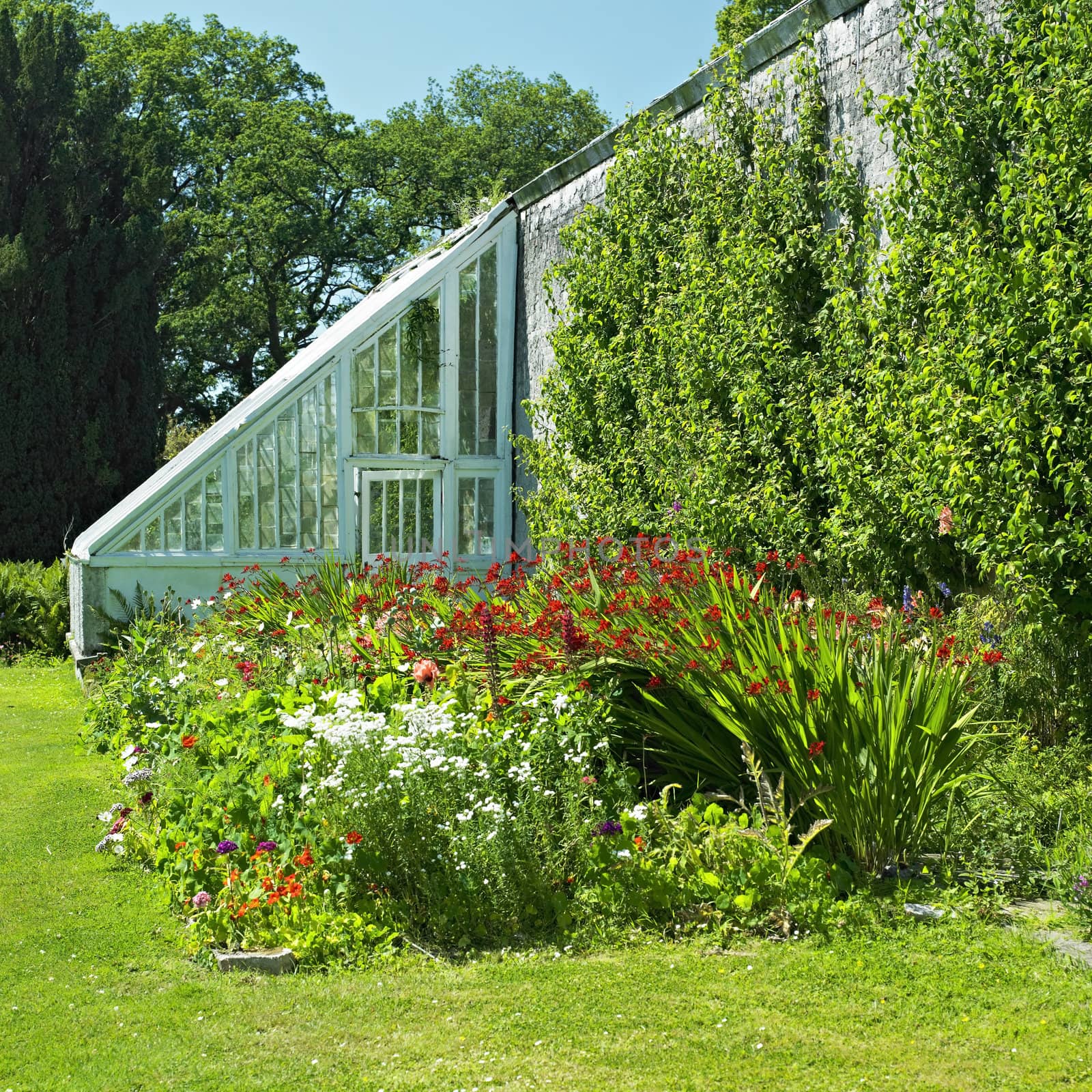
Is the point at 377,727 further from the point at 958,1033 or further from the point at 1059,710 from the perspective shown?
the point at 1059,710

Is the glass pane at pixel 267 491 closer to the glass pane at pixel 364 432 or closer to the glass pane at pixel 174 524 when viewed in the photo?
the glass pane at pixel 174 524

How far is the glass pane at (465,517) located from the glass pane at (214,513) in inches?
112

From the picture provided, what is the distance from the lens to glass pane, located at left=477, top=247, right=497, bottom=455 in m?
14.1

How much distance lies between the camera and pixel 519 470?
13.9m

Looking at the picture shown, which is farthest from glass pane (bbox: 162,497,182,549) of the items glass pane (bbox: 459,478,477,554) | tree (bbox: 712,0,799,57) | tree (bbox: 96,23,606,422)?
tree (bbox: 96,23,606,422)

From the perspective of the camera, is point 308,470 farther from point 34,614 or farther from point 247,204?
point 247,204

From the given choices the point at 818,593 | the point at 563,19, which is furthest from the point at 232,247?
the point at 818,593

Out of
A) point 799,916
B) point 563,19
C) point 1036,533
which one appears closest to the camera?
point 799,916

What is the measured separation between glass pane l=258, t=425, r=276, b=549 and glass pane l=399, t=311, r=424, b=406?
1.67 m

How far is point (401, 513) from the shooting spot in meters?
13.7

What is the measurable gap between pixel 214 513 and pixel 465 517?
9.84 feet

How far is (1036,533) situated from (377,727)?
3637mm

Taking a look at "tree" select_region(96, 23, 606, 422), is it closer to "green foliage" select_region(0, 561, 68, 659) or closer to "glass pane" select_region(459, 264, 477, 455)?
"green foliage" select_region(0, 561, 68, 659)

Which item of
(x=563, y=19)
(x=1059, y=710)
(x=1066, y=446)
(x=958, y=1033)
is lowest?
(x=958, y=1033)
